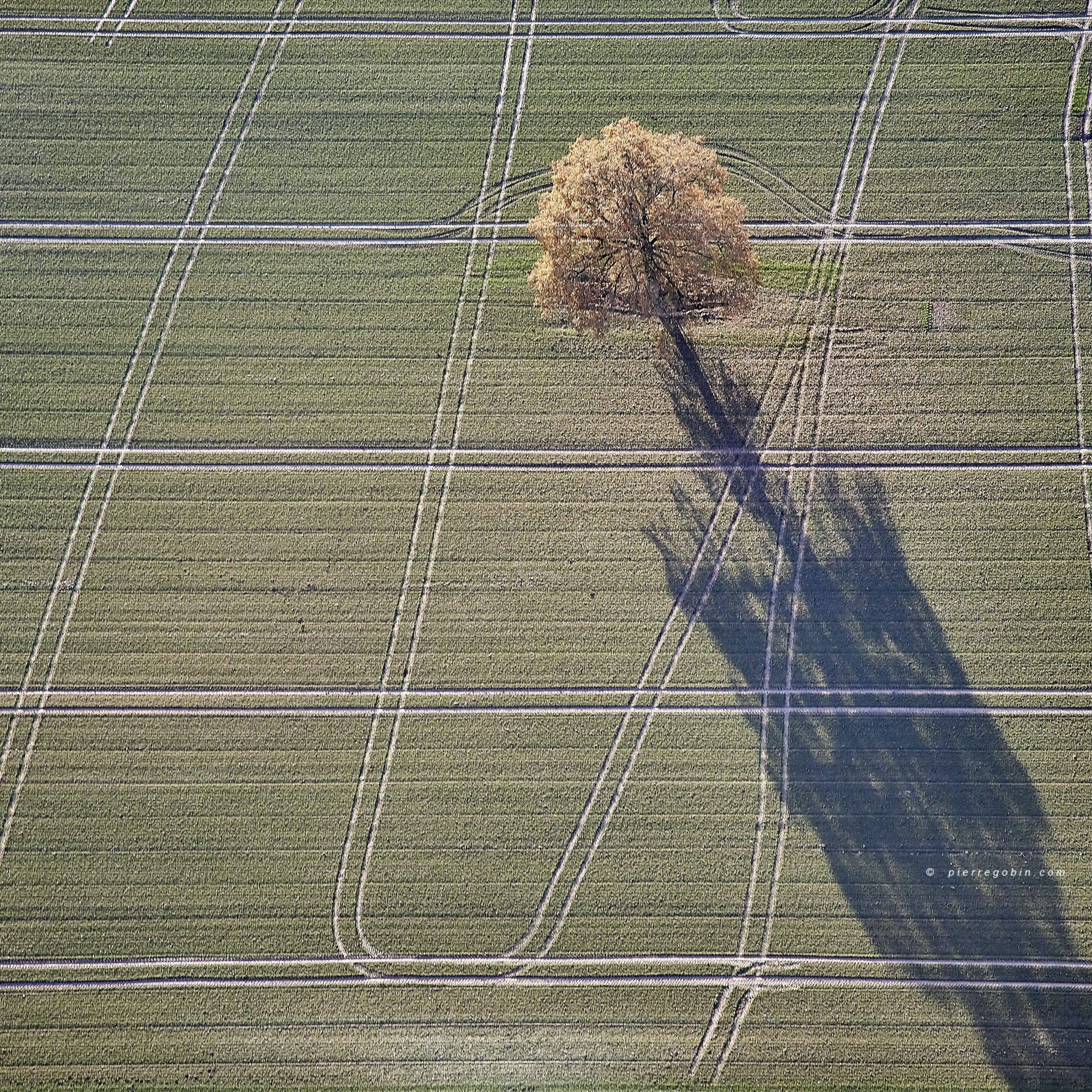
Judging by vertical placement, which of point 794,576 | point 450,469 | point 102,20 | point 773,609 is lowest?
point 773,609

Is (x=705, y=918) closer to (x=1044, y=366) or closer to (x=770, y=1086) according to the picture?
(x=770, y=1086)

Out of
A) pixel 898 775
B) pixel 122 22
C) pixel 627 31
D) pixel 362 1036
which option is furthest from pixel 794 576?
pixel 122 22

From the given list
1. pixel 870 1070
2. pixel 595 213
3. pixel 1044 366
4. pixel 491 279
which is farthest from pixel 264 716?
pixel 1044 366

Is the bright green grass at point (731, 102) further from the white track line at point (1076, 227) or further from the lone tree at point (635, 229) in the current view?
the white track line at point (1076, 227)

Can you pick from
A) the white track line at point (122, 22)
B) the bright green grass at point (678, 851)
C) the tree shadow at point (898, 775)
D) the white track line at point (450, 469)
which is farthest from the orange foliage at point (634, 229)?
the white track line at point (122, 22)

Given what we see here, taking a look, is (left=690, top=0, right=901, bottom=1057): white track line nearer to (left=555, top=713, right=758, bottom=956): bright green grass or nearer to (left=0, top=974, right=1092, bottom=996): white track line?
(left=555, top=713, right=758, bottom=956): bright green grass

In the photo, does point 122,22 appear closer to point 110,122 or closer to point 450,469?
point 110,122

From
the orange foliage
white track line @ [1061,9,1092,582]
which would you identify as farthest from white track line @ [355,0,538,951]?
white track line @ [1061,9,1092,582]
